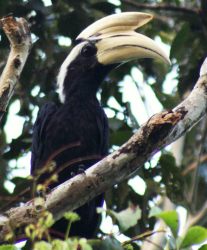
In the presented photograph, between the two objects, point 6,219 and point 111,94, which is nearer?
point 6,219

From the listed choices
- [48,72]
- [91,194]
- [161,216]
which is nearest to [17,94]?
[48,72]

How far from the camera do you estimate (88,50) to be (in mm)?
5020

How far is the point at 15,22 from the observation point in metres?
3.76

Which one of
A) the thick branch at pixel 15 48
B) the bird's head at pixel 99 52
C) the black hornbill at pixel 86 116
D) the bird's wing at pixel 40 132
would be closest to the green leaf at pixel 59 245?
the thick branch at pixel 15 48

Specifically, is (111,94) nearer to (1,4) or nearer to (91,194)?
(1,4)

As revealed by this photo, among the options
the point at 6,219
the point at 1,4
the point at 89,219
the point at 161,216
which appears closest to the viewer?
the point at 161,216

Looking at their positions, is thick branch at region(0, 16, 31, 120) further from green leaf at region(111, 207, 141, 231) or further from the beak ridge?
the beak ridge

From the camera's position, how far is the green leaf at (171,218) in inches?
113

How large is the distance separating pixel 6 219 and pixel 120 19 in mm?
1943

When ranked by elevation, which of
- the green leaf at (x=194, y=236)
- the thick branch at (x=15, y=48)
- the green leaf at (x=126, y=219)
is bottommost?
the green leaf at (x=126, y=219)

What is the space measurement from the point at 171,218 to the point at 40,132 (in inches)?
77.1

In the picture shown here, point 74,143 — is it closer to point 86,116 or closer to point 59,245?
point 86,116

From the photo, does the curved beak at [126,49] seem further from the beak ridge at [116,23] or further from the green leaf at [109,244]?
the green leaf at [109,244]

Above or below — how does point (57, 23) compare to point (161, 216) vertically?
below
